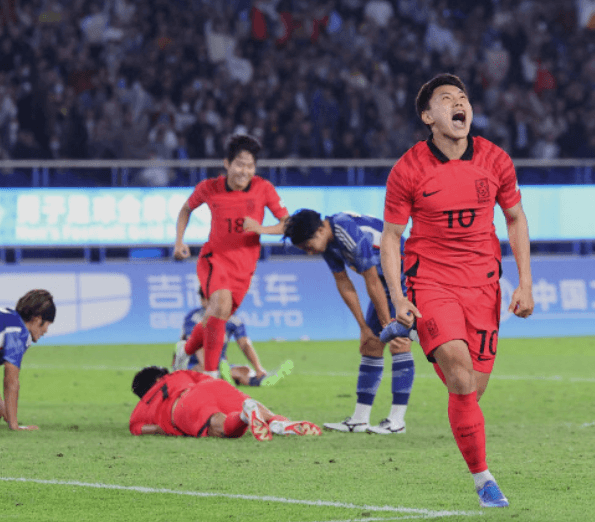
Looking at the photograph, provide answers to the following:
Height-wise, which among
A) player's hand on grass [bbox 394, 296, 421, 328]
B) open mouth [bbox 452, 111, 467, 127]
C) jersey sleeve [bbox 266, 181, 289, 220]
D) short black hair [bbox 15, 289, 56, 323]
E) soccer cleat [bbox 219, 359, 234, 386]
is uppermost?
open mouth [bbox 452, 111, 467, 127]

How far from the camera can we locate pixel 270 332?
59.7 feet

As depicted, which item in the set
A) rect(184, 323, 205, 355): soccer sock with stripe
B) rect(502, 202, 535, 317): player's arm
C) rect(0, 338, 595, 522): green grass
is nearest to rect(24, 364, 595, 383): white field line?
rect(0, 338, 595, 522): green grass

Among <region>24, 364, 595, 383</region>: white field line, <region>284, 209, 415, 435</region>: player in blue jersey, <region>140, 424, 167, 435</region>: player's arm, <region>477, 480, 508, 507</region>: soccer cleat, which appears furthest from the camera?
<region>24, 364, 595, 383</region>: white field line

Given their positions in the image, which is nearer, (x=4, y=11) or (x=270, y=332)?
(x=270, y=332)

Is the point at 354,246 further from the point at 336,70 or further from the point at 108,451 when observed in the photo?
the point at 336,70

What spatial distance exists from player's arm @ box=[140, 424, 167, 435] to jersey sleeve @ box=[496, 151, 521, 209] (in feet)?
12.6

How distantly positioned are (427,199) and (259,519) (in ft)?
5.56

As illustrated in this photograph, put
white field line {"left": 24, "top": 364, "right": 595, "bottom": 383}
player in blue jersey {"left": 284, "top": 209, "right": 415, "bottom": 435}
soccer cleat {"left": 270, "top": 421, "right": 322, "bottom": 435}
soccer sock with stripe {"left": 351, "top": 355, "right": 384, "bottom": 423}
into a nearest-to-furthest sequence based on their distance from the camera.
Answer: soccer cleat {"left": 270, "top": 421, "right": 322, "bottom": 435}, player in blue jersey {"left": 284, "top": 209, "right": 415, "bottom": 435}, soccer sock with stripe {"left": 351, "top": 355, "right": 384, "bottom": 423}, white field line {"left": 24, "top": 364, "right": 595, "bottom": 383}

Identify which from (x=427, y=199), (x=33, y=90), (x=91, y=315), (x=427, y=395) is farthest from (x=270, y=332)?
(x=427, y=199)

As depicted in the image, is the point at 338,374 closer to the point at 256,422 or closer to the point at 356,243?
the point at 356,243

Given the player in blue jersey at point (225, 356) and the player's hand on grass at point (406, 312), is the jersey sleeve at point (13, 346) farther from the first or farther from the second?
the player's hand on grass at point (406, 312)

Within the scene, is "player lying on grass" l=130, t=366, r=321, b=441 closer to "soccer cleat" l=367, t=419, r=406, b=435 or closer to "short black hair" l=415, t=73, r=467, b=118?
"soccer cleat" l=367, t=419, r=406, b=435

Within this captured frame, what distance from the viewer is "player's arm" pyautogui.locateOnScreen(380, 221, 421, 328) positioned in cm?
542

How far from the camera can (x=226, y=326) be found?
508 inches
